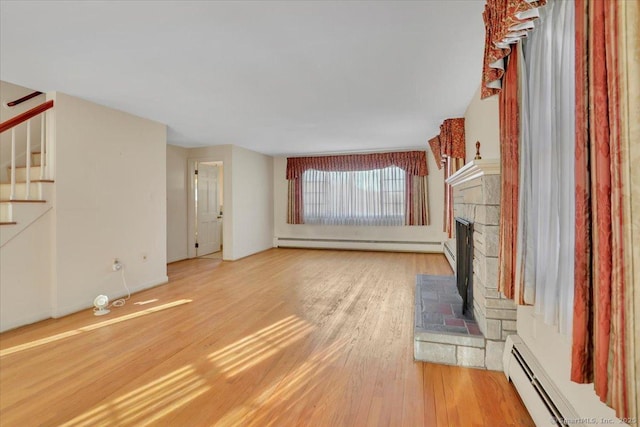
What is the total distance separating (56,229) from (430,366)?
12.1 ft

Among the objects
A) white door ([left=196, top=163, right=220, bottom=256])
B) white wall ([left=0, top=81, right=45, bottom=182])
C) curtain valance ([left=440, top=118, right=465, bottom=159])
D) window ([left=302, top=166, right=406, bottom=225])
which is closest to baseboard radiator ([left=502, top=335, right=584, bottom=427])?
curtain valance ([left=440, top=118, right=465, bottom=159])

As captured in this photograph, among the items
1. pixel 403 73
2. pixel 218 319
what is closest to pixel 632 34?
pixel 403 73

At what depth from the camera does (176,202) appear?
18.9 ft

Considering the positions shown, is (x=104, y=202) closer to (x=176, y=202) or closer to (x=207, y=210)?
(x=176, y=202)

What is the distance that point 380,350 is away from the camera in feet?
7.33

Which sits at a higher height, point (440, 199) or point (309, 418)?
point (440, 199)

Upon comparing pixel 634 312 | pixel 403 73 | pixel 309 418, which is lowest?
pixel 309 418

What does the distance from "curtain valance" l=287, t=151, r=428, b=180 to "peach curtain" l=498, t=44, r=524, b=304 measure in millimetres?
4777

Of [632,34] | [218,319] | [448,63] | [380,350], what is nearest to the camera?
[632,34]

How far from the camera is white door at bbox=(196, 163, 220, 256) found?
20.4 ft

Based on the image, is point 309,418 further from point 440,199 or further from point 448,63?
point 440,199

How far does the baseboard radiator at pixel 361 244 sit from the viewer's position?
648 centimetres

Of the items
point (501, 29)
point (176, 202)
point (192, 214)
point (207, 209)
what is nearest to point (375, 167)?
point (207, 209)

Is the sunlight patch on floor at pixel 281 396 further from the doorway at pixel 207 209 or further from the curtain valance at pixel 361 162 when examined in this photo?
the curtain valance at pixel 361 162
